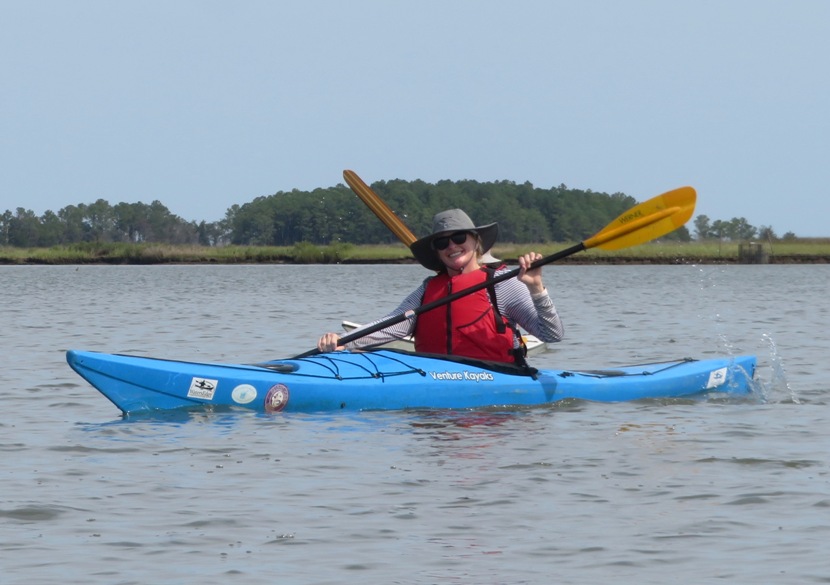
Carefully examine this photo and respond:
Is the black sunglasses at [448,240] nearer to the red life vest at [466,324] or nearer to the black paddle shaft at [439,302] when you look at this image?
the red life vest at [466,324]

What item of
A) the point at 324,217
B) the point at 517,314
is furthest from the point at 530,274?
the point at 324,217

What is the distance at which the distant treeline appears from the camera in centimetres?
10781

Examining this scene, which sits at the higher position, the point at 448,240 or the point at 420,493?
the point at 448,240

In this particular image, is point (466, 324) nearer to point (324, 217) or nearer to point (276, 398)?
point (276, 398)

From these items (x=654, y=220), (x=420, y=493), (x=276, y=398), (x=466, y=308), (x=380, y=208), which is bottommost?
(x=420, y=493)

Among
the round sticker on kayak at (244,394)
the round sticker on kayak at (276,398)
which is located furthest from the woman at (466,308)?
the round sticker on kayak at (244,394)

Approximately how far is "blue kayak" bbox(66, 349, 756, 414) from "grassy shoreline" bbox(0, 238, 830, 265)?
50247mm

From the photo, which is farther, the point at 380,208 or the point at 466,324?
the point at 380,208

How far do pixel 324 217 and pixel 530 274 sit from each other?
324 ft

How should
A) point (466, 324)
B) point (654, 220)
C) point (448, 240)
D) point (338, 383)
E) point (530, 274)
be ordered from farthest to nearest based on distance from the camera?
point (654, 220), point (466, 324), point (448, 240), point (338, 383), point (530, 274)

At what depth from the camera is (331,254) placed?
6669cm

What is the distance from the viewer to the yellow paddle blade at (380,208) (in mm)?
12812

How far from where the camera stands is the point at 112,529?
497cm

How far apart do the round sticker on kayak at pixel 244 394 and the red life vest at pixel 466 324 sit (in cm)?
116
